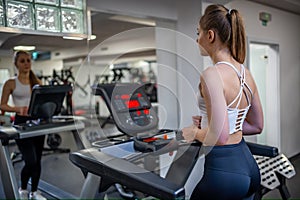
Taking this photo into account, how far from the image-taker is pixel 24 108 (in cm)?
296

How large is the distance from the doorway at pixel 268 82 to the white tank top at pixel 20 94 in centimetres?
304

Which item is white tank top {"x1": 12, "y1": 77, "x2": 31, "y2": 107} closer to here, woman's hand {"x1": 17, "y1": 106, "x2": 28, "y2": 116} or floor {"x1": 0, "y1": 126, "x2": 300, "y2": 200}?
woman's hand {"x1": 17, "y1": 106, "x2": 28, "y2": 116}

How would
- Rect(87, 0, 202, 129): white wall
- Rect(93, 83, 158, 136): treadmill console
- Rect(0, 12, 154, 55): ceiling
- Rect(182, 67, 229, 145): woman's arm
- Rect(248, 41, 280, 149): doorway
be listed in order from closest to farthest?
Rect(182, 67, 229, 145): woman's arm
Rect(93, 83, 158, 136): treadmill console
Rect(87, 0, 202, 129): white wall
Rect(0, 12, 154, 55): ceiling
Rect(248, 41, 280, 149): doorway

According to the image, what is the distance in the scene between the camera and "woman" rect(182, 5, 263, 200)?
4.21 feet

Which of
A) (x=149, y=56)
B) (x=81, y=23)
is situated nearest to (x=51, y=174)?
(x=81, y=23)

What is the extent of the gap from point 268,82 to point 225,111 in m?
3.42

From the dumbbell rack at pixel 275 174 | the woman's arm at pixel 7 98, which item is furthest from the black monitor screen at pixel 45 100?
the dumbbell rack at pixel 275 174

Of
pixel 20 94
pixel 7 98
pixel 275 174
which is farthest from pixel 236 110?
pixel 7 98

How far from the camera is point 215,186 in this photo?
53.8 inches

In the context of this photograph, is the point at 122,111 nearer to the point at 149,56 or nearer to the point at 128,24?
the point at 128,24

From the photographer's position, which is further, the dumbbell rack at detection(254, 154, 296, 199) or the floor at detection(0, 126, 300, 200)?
the floor at detection(0, 126, 300, 200)

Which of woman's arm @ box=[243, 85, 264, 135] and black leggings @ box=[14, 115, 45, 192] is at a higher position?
woman's arm @ box=[243, 85, 264, 135]

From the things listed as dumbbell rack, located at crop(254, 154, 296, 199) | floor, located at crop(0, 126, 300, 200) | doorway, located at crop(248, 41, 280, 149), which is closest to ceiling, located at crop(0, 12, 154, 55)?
floor, located at crop(0, 126, 300, 200)

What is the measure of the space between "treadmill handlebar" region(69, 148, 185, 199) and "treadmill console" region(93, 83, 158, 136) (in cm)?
42
